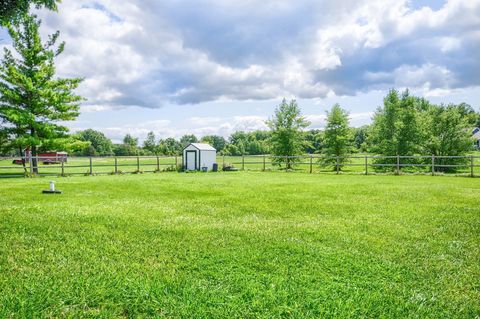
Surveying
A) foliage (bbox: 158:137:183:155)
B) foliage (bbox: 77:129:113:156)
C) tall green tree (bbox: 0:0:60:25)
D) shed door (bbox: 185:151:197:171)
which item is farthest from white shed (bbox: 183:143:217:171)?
foliage (bbox: 77:129:113:156)

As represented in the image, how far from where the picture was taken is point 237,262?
4164 mm

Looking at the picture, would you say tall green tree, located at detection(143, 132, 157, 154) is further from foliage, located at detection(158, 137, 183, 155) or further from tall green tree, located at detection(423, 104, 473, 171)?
tall green tree, located at detection(423, 104, 473, 171)

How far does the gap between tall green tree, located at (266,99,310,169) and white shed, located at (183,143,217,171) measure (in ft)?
27.5

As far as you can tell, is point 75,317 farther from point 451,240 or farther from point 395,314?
point 451,240

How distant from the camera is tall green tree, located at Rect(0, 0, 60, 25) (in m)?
6.05

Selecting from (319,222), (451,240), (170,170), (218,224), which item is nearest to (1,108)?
(170,170)

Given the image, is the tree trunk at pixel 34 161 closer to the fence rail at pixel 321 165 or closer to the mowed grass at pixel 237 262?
the fence rail at pixel 321 165

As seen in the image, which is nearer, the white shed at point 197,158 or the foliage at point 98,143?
the white shed at point 197,158

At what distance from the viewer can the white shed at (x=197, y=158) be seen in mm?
25250

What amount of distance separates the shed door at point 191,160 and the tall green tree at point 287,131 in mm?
9593

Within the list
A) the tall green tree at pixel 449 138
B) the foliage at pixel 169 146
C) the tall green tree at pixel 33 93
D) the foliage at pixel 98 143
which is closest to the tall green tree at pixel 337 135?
the tall green tree at pixel 449 138

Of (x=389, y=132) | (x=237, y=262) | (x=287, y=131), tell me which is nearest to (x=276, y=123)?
(x=287, y=131)

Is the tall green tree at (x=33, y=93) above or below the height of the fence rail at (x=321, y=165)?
above

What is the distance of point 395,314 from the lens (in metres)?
Result: 3.02
